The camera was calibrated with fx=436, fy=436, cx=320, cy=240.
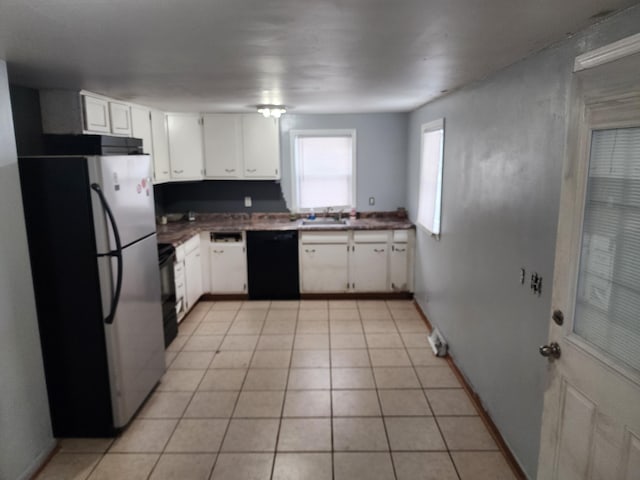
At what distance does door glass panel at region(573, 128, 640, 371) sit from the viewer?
4.61ft

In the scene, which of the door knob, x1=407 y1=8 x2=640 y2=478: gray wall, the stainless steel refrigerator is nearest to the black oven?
the stainless steel refrigerator

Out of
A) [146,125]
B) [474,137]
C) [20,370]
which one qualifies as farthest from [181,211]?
[474,137]

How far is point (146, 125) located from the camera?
4398mm

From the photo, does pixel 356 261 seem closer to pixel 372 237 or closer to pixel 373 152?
pixel 372 237

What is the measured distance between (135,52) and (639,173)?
210cm

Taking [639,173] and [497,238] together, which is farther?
[497,238]

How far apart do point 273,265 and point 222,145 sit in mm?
1555

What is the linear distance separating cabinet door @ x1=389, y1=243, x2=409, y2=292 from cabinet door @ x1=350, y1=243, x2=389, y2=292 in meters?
0.07

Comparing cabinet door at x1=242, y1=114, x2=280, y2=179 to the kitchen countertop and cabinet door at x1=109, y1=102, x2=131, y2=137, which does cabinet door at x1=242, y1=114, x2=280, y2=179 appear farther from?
cabinet door at x1=109, y1=102, x2=131, y2=137

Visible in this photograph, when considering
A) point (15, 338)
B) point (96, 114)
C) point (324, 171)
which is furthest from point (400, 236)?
point (15, 338)

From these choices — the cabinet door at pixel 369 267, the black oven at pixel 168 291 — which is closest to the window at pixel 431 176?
the cabinet door at pixel 369 267

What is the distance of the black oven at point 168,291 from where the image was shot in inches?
150

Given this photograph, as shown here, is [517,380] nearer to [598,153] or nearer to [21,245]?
[598,153]

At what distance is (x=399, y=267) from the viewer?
514 centimetres
